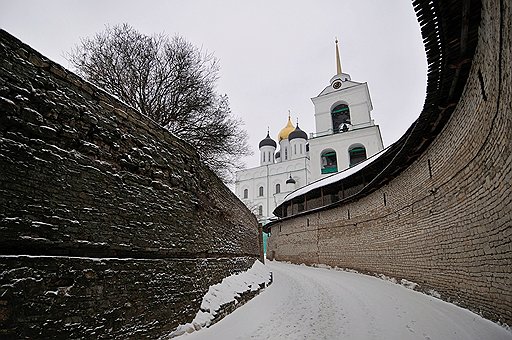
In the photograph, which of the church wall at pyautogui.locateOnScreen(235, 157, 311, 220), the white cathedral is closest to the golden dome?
the church wall at pyautogui.locateOnScreen(235, 157, 311, 220)

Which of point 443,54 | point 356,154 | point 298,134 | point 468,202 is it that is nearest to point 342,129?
point 356,154

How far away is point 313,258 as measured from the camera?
19.9 m

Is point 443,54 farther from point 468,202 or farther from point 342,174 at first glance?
point 342,174

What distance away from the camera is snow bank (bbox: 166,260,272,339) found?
512 cm

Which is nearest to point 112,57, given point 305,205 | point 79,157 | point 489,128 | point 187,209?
point 187,209

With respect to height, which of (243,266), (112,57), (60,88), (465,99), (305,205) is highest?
(112,57)

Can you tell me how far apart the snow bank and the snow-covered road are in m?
0.15

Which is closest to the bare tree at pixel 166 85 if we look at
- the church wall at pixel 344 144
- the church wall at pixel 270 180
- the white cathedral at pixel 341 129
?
the white cathedral at pixel 341 129

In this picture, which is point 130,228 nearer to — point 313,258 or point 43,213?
point 43,213

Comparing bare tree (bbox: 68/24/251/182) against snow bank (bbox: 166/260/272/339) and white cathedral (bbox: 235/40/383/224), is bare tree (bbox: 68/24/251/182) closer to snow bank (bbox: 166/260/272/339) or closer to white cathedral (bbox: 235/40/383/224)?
snow bank (bbox: 166/260/272/339)

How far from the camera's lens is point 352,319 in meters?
6.11

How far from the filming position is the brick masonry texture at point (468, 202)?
14.8 ft

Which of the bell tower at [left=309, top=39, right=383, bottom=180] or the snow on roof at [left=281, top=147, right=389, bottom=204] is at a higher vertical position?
the bell tower at [left=309, top=39, right=383, bottom=180]

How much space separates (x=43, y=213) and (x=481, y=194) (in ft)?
22.0
